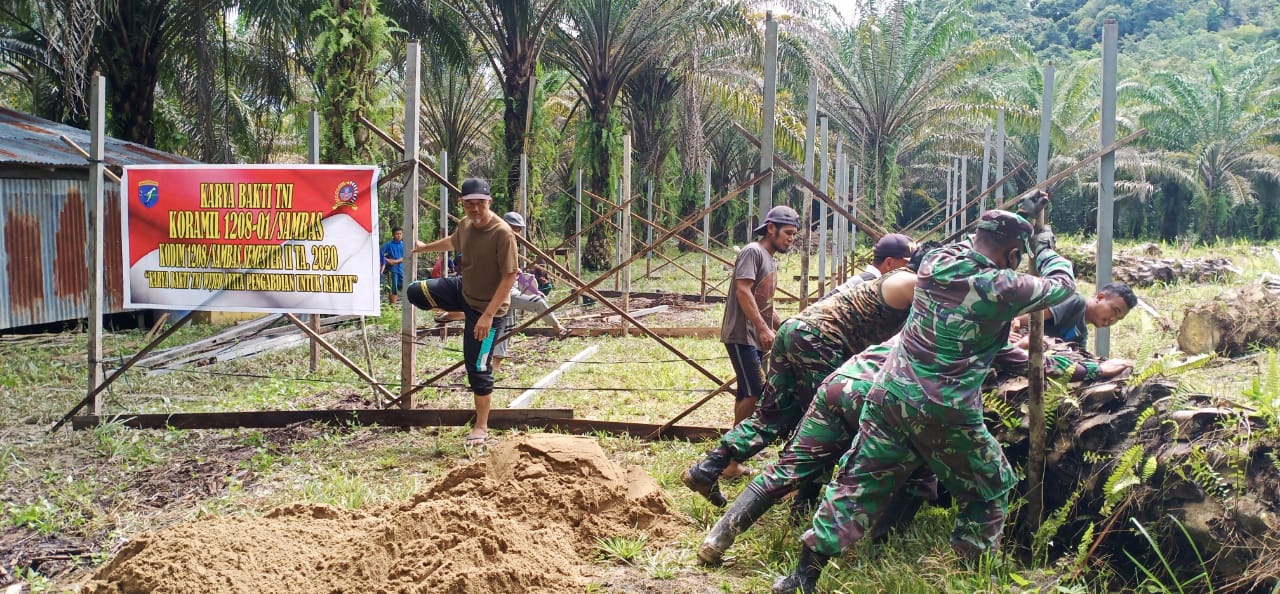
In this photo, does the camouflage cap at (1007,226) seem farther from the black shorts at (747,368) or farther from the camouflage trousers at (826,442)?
the black shorts at (747,368)

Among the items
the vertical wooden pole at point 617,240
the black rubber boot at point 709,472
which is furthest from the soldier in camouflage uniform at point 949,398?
the vertical wooden pole at point 617,240

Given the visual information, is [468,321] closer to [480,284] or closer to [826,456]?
[480,284]

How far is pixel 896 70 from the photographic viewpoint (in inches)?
759

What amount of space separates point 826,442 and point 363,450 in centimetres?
328

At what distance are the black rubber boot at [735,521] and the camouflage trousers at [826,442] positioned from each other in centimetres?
4

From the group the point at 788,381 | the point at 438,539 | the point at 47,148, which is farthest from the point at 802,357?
the point at 47,148

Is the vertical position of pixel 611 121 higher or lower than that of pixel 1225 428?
higher

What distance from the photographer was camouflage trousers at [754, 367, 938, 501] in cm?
378

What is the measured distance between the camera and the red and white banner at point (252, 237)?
237 inches

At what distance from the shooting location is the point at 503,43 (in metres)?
15.3

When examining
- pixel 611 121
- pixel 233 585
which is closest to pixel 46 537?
pixel 233 585

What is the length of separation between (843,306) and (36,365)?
7605 mm

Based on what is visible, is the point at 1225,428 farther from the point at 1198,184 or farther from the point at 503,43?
the point at 1198,184

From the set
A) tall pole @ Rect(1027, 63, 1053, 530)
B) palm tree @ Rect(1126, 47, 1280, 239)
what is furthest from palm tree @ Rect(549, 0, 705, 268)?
palm tree @ Rect(1126, 47, 1280, 239)
